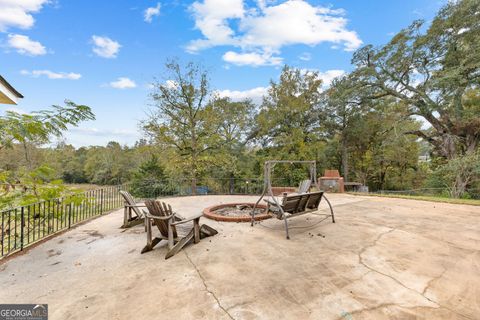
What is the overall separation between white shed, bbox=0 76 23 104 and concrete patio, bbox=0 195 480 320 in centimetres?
280

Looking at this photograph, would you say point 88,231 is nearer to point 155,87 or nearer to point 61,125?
point 61,125

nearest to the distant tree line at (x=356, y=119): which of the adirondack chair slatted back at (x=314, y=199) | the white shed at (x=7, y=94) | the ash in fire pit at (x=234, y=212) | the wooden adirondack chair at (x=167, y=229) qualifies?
the ash in fire pit at (x=234, y=212)

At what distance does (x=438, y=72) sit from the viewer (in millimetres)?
11555

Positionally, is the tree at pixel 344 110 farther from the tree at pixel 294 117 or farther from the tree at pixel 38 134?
the tree at pixel 38 134

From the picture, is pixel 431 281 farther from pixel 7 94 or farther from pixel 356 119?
pixel 356 119

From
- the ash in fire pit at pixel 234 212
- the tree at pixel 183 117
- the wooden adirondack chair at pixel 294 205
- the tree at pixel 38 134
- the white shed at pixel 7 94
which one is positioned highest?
the tree at pixel 183 117

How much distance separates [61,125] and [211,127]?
25.9 ft

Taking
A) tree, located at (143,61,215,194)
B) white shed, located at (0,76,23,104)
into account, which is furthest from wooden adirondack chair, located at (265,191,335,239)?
tree, located at (143,61,215,194)

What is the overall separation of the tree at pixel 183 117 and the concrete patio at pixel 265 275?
23.7 feet

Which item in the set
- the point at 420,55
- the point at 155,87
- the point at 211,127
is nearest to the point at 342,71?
the point at 420,55

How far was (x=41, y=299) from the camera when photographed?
2180 mm

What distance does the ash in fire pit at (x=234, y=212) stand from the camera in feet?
16.2

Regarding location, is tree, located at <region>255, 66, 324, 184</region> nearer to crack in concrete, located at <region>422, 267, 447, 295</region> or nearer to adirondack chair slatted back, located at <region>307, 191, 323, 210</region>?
adirondack chair slatted back, located at <region>307, 191, 323, 210</region>

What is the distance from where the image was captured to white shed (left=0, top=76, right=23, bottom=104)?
3715 mm
